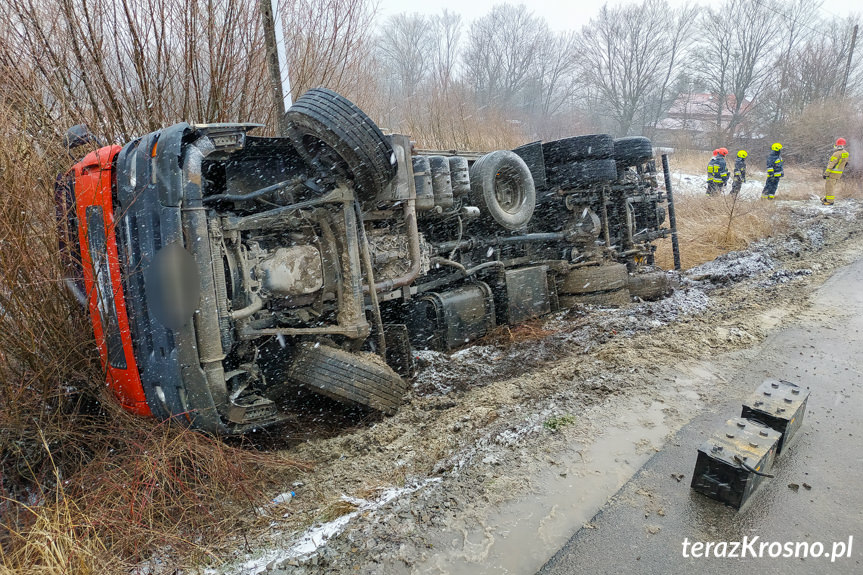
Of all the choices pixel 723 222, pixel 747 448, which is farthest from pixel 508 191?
pixel 723 222

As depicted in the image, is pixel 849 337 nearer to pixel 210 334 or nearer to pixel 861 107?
pixel 210 334

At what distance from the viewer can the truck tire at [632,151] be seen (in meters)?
7.12

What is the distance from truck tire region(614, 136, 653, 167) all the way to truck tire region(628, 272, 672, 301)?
1.72 metres

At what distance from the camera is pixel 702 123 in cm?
3456

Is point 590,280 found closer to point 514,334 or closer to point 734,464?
point 514,334

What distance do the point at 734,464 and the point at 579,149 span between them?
4.42 meters

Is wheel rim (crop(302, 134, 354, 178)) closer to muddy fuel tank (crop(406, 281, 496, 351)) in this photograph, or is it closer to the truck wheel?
muddy fuel tank (crop(406, 281, 496, 351))

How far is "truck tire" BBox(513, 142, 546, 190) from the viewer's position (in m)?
5.83

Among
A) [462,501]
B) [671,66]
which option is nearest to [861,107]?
[671,66]

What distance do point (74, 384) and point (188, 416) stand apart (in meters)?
0.95

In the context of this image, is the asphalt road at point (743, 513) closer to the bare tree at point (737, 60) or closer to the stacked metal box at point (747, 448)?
the stacked metal box at point (747, 448)

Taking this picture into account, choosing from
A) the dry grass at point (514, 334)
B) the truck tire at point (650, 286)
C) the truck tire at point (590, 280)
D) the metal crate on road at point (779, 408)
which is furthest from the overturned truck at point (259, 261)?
the truck tire at point (650, 286)

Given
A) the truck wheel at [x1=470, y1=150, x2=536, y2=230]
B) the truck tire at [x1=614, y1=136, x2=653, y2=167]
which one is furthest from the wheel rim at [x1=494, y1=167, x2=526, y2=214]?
the truck tire at [x1=614, y1=136, x2=653, y2=167]

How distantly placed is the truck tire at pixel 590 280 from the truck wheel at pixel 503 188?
46.1 inches
